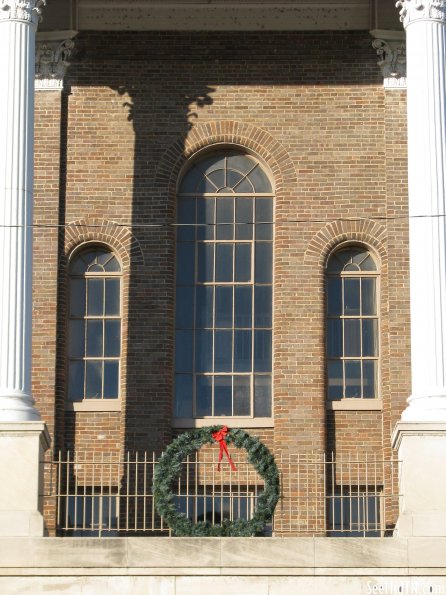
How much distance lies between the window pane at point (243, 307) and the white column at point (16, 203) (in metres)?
5.13

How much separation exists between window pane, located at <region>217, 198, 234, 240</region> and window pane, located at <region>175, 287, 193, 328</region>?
107cm

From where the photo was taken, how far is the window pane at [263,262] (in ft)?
96.9

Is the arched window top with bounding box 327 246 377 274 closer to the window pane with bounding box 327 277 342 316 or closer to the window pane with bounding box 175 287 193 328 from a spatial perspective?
the window pane with bounding box 327 277 342 316

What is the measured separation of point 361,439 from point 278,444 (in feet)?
4.38

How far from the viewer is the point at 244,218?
97.9 ft

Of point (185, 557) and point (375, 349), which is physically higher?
point (375, 349)

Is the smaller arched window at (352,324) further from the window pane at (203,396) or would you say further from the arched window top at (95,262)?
the arched window top at (95,262)

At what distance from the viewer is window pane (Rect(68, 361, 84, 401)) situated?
2891 cm

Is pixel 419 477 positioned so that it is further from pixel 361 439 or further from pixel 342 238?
pixel 342 238

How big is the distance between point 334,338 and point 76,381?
4.25 m

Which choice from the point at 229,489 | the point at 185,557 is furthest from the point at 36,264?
the point at 185,557

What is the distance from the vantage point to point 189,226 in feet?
97.7

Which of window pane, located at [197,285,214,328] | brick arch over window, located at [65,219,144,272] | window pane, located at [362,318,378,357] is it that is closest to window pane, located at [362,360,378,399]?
window pane, located at [362,318,378,357]

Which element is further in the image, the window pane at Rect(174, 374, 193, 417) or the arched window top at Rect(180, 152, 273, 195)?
the arched window top at Rect(180, 152, 273, 195)
